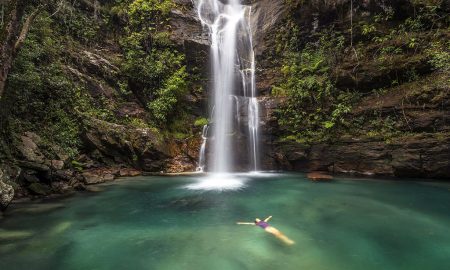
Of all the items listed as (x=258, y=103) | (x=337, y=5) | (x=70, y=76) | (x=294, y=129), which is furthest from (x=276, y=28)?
(x=70, y=76)

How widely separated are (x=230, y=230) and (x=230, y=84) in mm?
11236

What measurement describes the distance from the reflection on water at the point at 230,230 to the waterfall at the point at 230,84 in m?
4.53

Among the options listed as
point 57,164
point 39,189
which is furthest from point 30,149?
point 39,189

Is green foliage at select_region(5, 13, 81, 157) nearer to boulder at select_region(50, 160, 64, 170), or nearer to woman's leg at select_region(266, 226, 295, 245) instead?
boulder at select_region(50, 160, 64, 170)

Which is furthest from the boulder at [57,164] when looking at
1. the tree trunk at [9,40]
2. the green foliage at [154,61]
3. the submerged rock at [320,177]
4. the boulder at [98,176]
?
the submerged rock at [320,177]

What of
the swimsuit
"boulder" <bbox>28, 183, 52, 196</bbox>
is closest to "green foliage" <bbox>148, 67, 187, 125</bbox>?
"boulder" <bbox>28, 183, 52, 196</bbox>

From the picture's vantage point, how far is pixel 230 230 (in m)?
6.13

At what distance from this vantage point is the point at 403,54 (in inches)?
486

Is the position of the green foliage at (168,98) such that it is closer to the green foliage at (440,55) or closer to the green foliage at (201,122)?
the green foliage at (201,122)

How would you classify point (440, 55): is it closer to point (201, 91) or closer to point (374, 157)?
point (374, 157)

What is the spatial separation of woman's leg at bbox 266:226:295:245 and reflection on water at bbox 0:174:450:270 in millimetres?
126

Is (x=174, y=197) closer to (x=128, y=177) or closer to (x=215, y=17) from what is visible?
(x=128, y=177)

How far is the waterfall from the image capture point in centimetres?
1421

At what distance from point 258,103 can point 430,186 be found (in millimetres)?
7892
